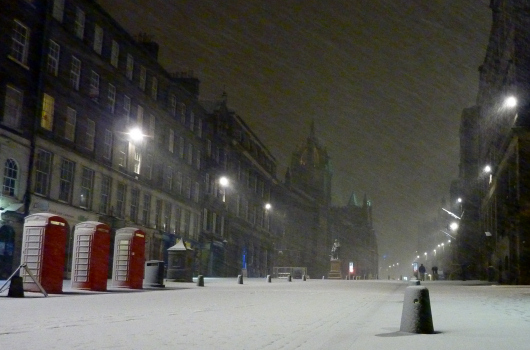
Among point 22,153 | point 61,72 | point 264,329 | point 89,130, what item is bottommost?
point 264,329

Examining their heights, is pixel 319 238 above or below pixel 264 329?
above

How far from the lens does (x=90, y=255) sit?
22562mm

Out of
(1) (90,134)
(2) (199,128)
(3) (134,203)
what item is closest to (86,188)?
(1) (90,134)

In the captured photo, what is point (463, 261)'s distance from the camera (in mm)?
90875

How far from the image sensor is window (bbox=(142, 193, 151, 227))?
49600 millimetres

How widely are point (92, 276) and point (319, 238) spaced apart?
131 m

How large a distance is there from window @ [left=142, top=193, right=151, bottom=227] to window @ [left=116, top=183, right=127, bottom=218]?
12.3 ft

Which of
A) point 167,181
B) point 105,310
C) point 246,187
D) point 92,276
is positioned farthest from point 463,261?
point 105,310

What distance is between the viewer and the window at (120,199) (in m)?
45.0

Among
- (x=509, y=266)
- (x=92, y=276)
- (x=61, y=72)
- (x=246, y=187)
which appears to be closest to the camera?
(x=92, y=276)

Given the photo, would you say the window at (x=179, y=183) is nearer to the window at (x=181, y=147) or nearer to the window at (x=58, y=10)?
the window at (x=181, y=147)

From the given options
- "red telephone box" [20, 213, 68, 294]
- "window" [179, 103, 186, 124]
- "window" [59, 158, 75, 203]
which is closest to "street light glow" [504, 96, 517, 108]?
"window" [179, 103, 186, 124]

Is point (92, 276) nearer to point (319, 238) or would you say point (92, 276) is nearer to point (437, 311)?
point (437, 311)

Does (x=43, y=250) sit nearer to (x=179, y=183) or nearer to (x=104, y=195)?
(x=104, y=195)
